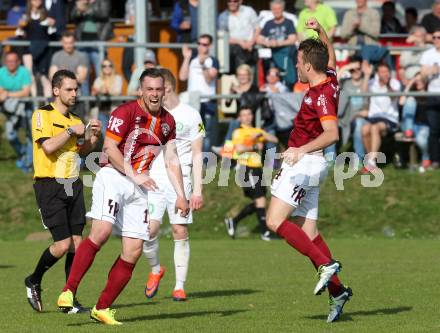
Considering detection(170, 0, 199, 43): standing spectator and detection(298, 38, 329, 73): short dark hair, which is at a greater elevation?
detection(298, 38, 329, 73): short dark hair

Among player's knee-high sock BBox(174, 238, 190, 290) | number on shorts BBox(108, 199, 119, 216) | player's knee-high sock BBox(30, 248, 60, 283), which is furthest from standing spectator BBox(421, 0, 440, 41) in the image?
number on shorts BBox(108, 199, 119, 216)

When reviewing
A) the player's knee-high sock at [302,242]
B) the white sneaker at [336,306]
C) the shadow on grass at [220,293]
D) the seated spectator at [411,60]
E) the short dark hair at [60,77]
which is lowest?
the shadow on grass at [220,293]

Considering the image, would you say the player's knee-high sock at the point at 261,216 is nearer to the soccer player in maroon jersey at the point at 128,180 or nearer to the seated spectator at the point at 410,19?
the seated spectator at the point at 410,19

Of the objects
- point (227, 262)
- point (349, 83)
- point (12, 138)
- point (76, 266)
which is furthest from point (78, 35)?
point (76, 266)

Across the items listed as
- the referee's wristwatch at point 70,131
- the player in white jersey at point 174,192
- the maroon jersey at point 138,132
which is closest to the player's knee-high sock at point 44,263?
the referee's wristwatch at point 70,131

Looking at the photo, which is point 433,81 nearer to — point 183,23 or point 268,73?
point 268,73

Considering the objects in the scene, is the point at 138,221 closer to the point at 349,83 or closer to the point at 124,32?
the point at 349,83

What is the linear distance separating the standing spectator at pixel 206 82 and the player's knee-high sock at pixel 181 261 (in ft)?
27.0

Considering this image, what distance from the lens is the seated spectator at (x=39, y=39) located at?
21.3m

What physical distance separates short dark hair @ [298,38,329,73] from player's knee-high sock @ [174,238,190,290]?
3.16 meters

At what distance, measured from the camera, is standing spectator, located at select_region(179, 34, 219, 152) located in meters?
20.8

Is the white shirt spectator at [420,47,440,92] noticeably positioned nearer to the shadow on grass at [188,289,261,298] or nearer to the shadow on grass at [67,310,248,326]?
the shadow on grass at [188,289,261,298]

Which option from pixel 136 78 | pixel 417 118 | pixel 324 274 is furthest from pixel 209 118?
pixel 324 274

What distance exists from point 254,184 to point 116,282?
9.41 metres
